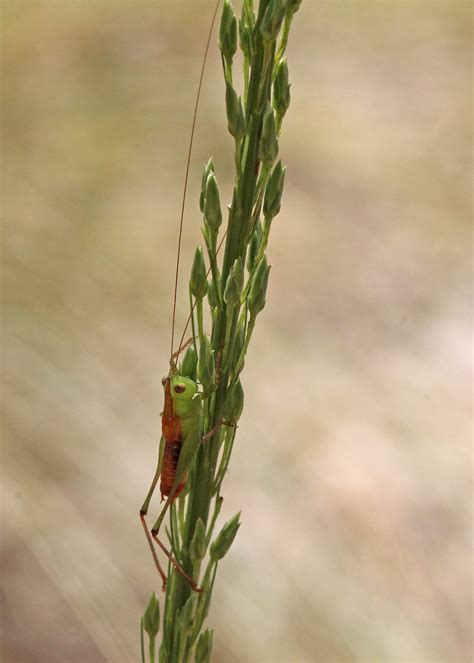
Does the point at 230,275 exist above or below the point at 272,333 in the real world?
below

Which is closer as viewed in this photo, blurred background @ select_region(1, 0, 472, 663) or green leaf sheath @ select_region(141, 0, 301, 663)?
green leaf sheath @ select_region(141, 0, 301, 663)

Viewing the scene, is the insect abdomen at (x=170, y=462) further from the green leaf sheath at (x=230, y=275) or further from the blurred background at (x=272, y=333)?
the blurred background at (x=272, y=333)

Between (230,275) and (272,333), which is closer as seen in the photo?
(230,275)

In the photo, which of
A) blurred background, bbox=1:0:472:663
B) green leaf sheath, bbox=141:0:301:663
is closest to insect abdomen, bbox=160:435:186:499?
green leaf sheath, bbox=141:0:301:663

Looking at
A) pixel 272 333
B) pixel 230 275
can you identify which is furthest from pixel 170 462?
pixel 272 333

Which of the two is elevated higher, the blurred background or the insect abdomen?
the blurred background

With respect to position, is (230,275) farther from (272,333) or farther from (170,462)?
(272,333)

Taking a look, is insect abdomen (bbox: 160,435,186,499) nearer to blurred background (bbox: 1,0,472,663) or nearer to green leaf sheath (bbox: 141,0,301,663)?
green leaf sheath (bbox: 141,0,301,663)

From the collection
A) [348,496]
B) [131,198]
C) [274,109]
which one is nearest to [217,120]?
[131,198]
